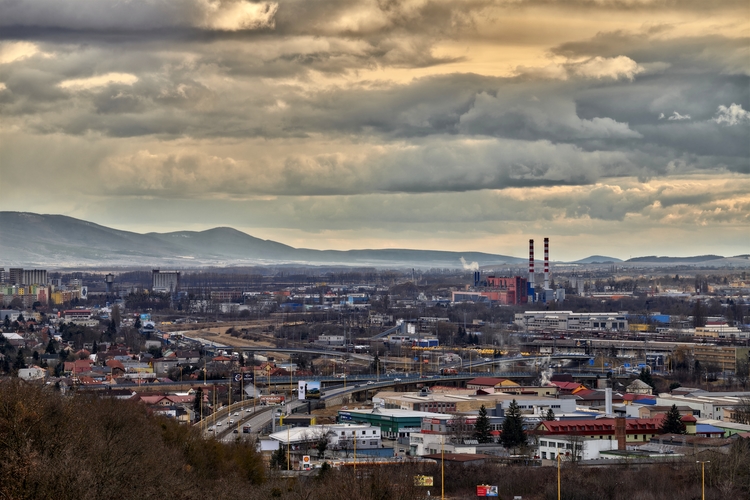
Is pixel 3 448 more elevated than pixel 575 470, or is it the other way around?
pixel 3 448

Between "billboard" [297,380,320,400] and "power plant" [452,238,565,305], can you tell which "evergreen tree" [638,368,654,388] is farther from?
"power plant" [452,238,565,305]

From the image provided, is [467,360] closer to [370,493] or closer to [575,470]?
[575,470]

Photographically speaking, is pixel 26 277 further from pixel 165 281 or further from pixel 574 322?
pixel 574 322

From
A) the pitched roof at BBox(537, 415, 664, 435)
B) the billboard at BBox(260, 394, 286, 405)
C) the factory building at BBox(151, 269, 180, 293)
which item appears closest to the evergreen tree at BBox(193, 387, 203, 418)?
the billboard at BBox(260, 394, 286, 405)

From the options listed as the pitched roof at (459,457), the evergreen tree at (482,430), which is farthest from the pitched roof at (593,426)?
the pitched roof at (459,457)

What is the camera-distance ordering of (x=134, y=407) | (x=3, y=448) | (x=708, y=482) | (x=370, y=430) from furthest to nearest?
(x=370, y=430) → (x=134, y=407) → (x=708, y=482) → (x=3, y=448)

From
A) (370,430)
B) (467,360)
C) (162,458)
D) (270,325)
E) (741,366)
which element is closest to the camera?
(162,458)

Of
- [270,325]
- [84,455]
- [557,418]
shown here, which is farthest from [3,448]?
[270,325]
